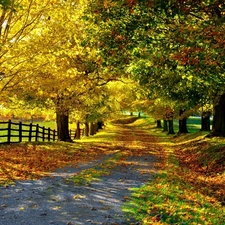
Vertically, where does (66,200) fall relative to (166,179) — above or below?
above

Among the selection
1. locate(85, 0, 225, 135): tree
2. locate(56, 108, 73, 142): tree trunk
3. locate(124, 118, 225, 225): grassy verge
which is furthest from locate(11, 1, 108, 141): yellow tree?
locate(124, 118, 225, 225): grassy verge

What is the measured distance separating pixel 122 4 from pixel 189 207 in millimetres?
6103

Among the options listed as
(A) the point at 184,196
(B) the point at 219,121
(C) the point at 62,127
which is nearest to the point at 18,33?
(A) the point at 184,196

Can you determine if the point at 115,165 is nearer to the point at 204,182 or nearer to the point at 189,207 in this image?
the point at 204,182

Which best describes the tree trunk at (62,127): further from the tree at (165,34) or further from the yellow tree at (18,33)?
the tree at (165,34)

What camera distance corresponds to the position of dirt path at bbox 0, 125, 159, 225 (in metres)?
Answer: 8.15

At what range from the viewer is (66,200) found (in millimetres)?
9938

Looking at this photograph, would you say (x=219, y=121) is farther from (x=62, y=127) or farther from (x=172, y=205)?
(x=172, y=205)

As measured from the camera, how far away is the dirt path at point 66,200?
8148 mm

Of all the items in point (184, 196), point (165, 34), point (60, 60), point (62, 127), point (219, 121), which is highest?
point (60, 60)

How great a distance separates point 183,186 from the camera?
1331cm

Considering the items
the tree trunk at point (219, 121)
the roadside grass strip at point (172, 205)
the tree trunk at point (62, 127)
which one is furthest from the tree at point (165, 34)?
the tree trunk at point (62, 127)

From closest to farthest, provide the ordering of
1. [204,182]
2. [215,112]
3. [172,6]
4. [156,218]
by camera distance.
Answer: [156,218], [172,6], [204,182], [215,112]

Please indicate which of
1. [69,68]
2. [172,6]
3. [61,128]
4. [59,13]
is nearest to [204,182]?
[172,6]
